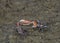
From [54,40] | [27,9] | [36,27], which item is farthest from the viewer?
[27,9]

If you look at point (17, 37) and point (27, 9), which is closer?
point (17, 37)

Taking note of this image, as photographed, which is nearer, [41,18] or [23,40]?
[23,40]

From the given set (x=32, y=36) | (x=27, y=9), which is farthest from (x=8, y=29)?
(x=27, y=9)

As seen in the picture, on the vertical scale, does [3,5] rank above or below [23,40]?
above

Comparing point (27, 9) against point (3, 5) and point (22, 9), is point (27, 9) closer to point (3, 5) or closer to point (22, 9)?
point (22, 9)

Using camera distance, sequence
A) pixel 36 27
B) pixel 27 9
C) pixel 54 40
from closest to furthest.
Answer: pixel 54 40 < pixel 36 27 < pixel 27 9

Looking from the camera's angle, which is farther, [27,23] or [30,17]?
[30,17]

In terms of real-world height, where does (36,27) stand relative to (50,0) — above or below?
below

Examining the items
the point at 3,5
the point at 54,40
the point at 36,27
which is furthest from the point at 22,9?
the point at 54,40

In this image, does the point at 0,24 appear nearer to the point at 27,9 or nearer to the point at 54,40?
the point at 27,9
